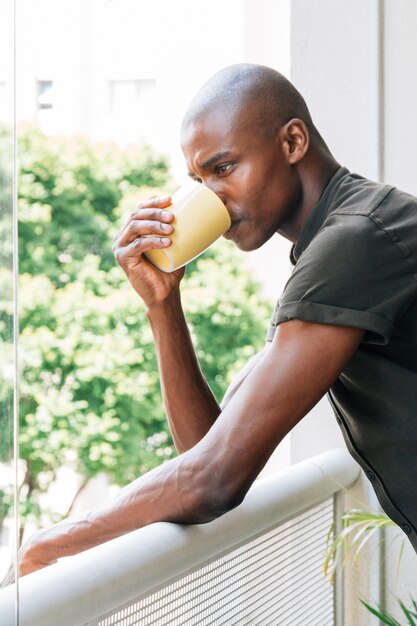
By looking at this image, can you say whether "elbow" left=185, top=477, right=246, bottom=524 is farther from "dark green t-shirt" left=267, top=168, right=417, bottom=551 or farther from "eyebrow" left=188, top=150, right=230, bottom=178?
"eyebrow" left=188, top=150, right=230, bottom=178

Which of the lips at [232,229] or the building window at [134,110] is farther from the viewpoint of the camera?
the building window at [134,110]

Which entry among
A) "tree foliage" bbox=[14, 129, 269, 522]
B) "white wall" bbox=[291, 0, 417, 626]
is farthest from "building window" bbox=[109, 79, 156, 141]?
"white wall" bbox=[291, 0, 417, 626]

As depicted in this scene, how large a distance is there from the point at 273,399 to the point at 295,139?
399 mm

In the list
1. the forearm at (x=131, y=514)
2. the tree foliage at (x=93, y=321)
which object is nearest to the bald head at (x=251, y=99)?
the forearm at (x=131, y=514)

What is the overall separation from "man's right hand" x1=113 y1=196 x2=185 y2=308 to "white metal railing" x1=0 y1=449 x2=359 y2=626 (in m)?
0.31

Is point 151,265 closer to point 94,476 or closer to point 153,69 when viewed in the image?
point 94,476

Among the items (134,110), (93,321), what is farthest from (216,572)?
(134,110)

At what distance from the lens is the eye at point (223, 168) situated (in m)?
1.22

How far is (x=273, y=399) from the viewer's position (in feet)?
3.40

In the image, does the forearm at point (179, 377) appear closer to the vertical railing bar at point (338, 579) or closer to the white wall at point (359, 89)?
the vertical railing bar at point (338, 579)

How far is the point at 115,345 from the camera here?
8.98 m

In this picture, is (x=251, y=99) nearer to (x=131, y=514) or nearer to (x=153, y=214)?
(x=153, y=214)

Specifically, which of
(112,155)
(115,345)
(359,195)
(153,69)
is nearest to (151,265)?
(359,195)

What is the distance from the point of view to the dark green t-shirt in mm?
1055
